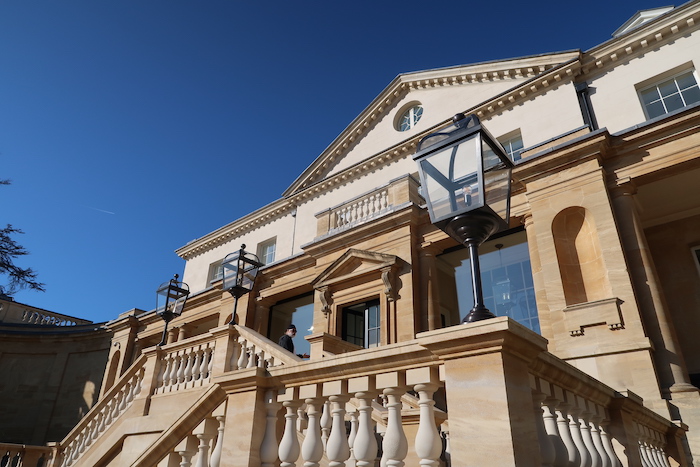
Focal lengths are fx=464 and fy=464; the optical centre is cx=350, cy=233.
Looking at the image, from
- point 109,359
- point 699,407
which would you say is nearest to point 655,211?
point 699,407

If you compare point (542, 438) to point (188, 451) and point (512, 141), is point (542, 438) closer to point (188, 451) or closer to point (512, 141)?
point (188, 451)

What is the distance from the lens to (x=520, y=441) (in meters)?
2.47

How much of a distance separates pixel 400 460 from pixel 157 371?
7.48 metres

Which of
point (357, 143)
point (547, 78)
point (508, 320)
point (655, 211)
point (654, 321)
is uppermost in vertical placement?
point (357, 143)

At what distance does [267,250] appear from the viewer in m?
19.8

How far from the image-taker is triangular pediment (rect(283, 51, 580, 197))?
14.1 meters

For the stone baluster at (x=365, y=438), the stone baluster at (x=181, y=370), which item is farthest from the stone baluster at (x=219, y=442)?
the stone baluster at (x=181, y=370)

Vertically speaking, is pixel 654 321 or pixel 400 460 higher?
pixel 654 321

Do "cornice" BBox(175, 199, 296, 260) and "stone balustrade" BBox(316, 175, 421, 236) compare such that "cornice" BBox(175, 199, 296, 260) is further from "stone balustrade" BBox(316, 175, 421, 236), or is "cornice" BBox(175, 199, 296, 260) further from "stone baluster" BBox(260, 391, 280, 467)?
"stone baluster" BBox(260, 391, 280, 467)

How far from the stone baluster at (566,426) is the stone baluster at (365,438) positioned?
1260 millimetres

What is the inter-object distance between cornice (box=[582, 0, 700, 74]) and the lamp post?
1092 centimetres

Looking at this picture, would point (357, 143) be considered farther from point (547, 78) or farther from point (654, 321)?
point (654, 321)

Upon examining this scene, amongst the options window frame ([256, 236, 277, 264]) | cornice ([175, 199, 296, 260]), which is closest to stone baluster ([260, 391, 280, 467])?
cornice ([175, 199, 296, 260])

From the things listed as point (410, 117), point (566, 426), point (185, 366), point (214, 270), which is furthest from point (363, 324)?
point (214, 270)
